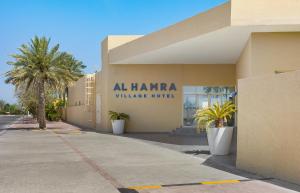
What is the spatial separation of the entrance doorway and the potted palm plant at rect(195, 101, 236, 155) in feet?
44.1

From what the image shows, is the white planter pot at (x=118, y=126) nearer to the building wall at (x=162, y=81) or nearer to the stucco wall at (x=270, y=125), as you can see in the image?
the building wall at (x=162, y=81)

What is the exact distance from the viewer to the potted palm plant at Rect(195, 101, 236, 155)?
14.6m

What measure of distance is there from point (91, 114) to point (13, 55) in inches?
307

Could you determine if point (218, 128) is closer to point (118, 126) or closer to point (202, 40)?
point (202, 40)

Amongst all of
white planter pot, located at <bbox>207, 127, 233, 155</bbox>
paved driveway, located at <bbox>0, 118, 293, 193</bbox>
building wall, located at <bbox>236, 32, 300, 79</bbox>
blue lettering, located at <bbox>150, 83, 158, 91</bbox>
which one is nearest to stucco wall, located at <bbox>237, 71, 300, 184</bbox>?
paved driveway, located at <bbox>0, 118, 293, 193</bbox>

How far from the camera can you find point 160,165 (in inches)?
492

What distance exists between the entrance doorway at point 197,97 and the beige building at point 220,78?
0.06m

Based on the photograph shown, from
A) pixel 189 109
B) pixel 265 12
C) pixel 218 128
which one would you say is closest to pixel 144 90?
pixel 189 109

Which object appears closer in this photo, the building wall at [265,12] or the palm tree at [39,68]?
the building wall at [265,12]

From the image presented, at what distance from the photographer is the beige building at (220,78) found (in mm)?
9906

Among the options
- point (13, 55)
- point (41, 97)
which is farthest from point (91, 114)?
point (13, 55)

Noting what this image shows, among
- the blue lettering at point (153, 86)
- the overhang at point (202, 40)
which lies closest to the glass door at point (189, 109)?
the blue lettering at point (153, 86)

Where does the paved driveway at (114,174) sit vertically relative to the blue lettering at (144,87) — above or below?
below

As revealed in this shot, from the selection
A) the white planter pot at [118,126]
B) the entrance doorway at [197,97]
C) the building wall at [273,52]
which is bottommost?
the white planter pot at [118,126]
